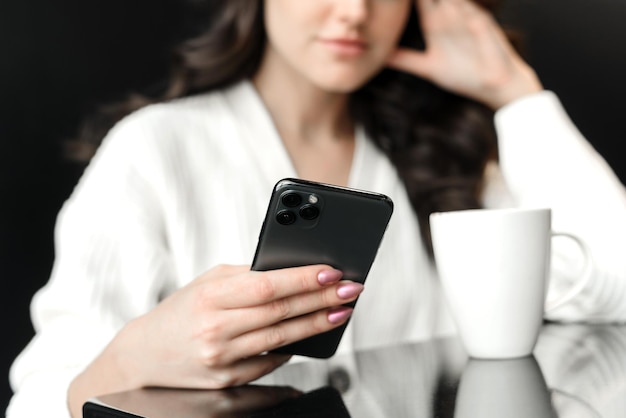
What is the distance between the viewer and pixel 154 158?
3.27 ft

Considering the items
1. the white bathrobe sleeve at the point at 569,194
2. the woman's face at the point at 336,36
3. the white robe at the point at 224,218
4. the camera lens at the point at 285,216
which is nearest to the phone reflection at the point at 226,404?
the camera lens at the point at 285,216

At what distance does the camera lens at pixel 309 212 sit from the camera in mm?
521

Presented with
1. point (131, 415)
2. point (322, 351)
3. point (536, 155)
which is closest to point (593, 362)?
point (322, 351)

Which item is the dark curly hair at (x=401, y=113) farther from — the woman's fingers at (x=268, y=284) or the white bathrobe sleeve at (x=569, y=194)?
the woman's fingers at (x=268, y=284)

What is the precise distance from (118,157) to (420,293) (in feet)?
1.48

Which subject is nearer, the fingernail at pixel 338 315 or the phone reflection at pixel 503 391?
the phone reflection at pixel 503 391

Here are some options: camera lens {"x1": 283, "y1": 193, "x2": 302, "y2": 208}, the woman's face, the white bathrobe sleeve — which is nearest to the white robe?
the white bathrobe sleeve

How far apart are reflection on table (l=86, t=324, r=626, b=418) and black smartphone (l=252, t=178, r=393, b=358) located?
9 centimetres

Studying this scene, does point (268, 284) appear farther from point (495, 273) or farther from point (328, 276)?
point (495, 273)

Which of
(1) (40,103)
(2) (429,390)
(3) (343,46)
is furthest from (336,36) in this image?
(2) (429,390)

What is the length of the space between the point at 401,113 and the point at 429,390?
2.50 feet

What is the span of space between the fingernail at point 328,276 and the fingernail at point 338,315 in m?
0.04

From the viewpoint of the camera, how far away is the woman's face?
3.30 ft

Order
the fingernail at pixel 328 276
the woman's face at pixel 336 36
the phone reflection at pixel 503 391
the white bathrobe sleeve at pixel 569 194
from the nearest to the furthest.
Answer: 1. the phone reflection at pixel 503 391
2. the fingernail at pixel 328 276
3. the white bathrobe sleeve at pixel 569 194
4. the woman's face at pixel 336 36
